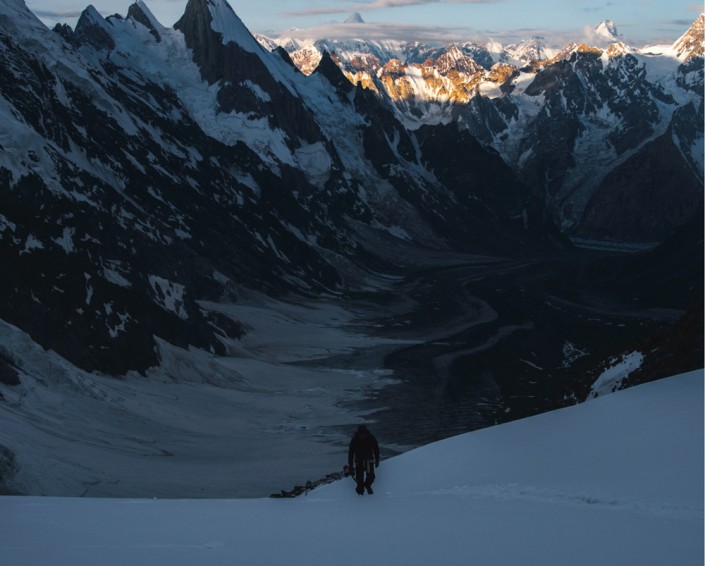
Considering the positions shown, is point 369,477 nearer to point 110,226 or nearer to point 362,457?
point 362,457

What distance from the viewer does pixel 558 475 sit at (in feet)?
68.3

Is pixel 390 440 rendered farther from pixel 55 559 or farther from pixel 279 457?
pixel 55 559

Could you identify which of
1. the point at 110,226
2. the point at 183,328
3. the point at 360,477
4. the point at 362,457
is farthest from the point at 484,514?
the point at 110,226

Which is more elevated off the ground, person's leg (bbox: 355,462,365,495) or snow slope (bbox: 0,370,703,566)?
person's leg (bbox: 355,462,365,495)

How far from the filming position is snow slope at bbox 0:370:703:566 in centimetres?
1594

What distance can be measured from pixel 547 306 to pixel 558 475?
170009 millimetres

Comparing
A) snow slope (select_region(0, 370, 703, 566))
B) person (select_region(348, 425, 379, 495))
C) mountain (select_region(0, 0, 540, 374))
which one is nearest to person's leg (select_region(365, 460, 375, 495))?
person (select_region(348, 425, 379, 495))

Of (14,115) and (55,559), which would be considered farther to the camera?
(14,115)

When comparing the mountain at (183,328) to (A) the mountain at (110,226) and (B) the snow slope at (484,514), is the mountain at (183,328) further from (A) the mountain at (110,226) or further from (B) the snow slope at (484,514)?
(B) the snow slope at (484,514)

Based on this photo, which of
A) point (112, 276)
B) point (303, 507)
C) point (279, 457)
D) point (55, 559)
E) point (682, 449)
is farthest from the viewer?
point (112, 276)

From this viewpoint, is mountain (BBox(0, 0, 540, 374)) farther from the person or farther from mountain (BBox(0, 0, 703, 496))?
the person

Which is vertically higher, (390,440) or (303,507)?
(390,440)

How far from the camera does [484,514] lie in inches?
742

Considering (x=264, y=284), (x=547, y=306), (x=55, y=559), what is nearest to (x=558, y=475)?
(x=55, y=559)
